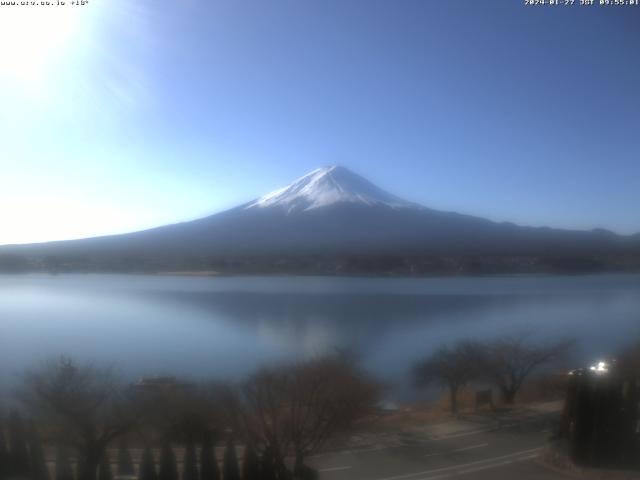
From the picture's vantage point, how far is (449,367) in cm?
292

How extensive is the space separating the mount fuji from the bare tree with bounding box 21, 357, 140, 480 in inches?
33.4

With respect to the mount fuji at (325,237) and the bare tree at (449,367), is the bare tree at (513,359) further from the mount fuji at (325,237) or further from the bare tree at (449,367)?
the mount fuji at (325,237)

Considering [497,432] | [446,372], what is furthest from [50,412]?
[497,432]

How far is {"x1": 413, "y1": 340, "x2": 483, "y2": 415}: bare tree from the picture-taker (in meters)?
2.89

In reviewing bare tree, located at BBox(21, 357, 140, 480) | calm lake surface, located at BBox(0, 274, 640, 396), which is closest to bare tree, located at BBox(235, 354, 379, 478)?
calm lake surface, located at BBox(0, 274, 640, 396)

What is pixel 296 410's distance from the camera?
2.60 metres

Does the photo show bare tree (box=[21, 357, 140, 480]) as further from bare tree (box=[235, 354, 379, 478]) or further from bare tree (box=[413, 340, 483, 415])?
bare tree (box=[413, 340, 483, 415])

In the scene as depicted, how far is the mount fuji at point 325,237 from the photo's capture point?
10.0ft

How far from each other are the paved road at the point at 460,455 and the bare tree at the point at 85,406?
1.01 m

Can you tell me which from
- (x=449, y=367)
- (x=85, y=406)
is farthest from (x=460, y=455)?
(x=85, y=406)

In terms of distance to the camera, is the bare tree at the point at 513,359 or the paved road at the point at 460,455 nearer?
the paved road at the point at 460,455

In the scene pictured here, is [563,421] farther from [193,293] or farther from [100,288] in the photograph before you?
[100,288]

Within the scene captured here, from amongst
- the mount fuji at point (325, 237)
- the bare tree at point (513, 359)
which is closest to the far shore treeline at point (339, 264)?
the mount fuji at point (325, 237)

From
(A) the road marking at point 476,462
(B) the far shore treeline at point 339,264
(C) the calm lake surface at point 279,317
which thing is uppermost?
(B) the far shore treeline at point 339,264
